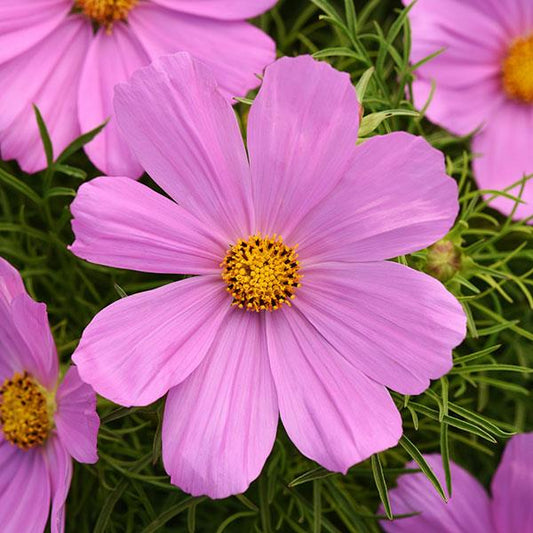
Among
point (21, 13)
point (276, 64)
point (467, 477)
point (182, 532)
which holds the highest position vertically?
point (21, 13)

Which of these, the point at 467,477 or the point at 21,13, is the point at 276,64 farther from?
the point at 467,477

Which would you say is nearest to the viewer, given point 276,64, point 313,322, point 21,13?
point 276,64

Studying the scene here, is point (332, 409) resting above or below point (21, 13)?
below

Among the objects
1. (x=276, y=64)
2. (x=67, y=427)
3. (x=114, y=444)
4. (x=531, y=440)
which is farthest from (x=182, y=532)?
(x=276, y=64)

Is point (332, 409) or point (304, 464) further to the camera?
point (304, 464)

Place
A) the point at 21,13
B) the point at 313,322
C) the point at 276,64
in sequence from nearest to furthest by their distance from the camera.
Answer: the point at 276,64 → the point at 313,322 → the point at 21,13

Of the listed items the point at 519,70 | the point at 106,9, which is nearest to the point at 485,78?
the point at 519,70

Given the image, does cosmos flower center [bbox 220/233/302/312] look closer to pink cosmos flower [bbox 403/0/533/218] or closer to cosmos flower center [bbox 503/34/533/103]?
pink cosmos flower [bbox 403/0/533/218]
